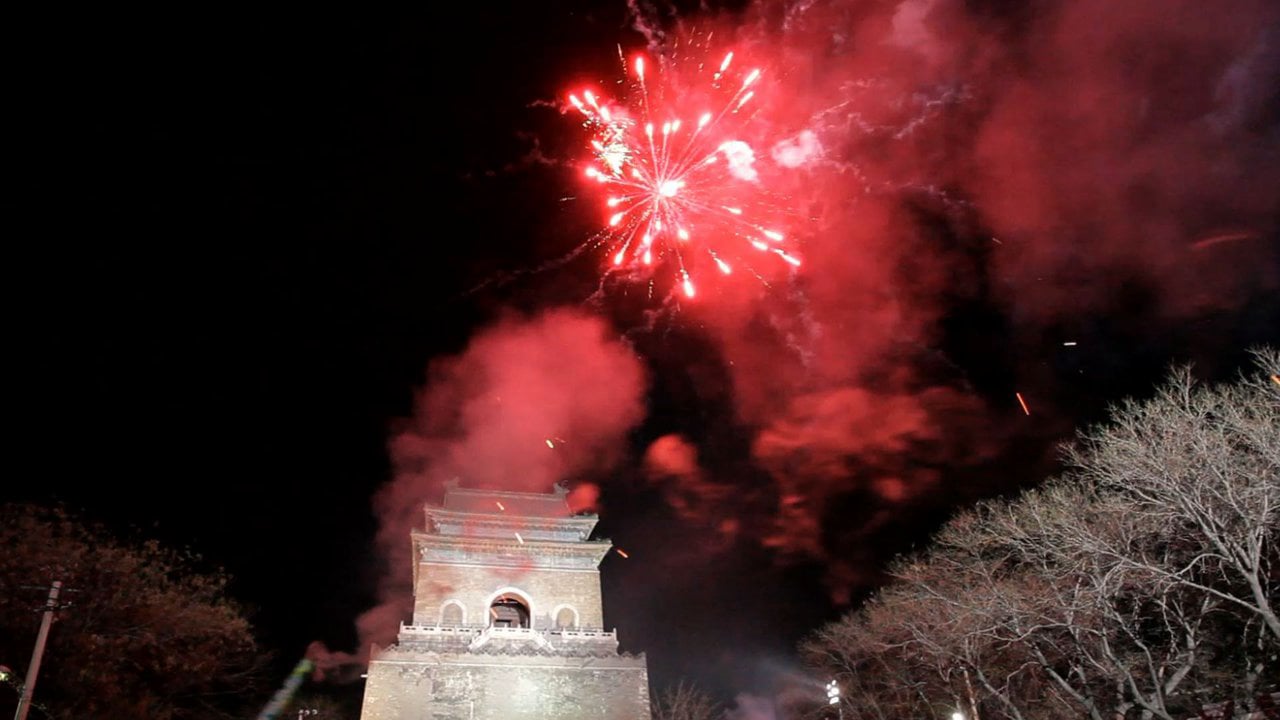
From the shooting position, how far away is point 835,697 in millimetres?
28156

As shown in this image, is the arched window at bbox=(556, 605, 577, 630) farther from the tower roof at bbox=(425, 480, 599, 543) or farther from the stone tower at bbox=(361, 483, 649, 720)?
the tower roof at bbox=(425, 480, 599, 543)

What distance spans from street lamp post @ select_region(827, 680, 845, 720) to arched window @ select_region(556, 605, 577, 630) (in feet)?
34.4

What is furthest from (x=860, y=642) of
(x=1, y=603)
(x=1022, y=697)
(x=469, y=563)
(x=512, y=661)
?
(x=1, y=603)

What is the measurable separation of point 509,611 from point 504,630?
3.33 meters

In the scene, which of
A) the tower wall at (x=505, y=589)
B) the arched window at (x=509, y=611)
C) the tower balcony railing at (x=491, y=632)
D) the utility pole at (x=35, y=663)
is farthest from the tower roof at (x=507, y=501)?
the utility pole at (x=35, y=663)

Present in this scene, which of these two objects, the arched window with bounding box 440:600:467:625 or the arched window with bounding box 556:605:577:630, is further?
the arched window with bounding box 556:605:577:630

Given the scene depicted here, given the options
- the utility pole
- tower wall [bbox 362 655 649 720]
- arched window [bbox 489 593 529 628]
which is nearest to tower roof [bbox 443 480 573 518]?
arched window [bbox 489 593 529 628]

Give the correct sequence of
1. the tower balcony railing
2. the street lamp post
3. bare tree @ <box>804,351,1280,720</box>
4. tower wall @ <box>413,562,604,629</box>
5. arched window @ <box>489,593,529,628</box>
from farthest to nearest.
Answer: the street lamp post
arched window @ <box>489,593,529,628</box>
tower wall @ <box>413,562,604,629</box>
the tower balcony railing
bare tree @ <box>804,351,1280,720</box>

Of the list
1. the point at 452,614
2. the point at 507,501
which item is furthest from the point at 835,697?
the point at 507,501

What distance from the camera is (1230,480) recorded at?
12023 millimetres

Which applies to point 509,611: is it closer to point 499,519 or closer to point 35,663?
point 499,519

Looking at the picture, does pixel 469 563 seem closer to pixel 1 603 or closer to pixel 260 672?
pixel 260 672

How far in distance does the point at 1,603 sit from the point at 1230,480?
2325 cm

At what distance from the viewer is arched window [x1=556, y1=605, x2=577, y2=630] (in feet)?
87.5
